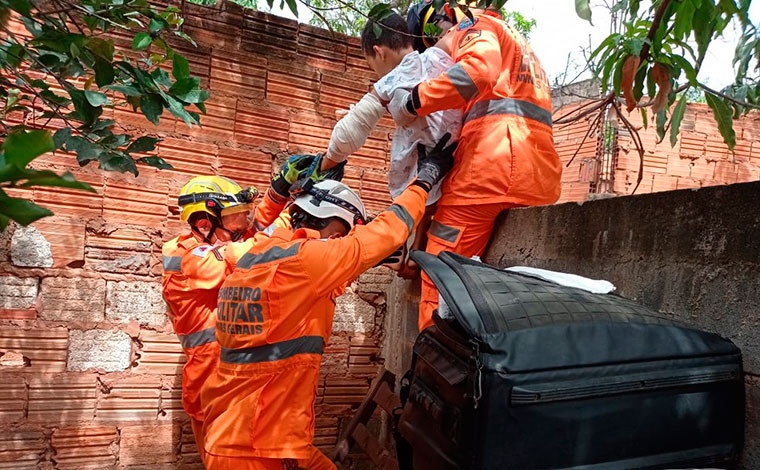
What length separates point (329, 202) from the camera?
2791mm

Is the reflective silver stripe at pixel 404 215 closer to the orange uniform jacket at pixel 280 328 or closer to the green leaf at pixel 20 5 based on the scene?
the orange uniform jacket at pixel 280 328

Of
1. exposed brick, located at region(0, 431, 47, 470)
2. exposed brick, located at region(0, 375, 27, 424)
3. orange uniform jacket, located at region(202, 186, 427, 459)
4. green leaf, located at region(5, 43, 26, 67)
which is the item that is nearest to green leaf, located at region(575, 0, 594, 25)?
orange uniform jacket, located at region(202, 186, 427, 459)

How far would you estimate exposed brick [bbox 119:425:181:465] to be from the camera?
Result: 11.6 ft

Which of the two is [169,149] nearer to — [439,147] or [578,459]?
[439,147]

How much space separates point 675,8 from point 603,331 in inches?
72.5

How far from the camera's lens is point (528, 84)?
263cm

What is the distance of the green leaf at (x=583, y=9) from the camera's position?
8.55ft

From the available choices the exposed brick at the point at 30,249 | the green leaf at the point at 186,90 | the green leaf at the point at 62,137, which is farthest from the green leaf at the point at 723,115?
the exposed brick at the point at 30,249

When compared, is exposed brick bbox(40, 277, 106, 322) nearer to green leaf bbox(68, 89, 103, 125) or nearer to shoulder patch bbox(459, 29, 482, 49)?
green leaf bbox(68, 89, 103, 125)

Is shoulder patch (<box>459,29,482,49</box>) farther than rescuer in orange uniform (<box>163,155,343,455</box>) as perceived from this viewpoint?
No

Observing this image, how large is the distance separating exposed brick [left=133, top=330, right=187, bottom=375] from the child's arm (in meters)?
1.79

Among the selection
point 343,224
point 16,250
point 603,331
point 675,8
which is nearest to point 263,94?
point 343,224

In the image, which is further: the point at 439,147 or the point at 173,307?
the point at 173,307

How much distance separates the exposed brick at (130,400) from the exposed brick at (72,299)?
0.48 meters
